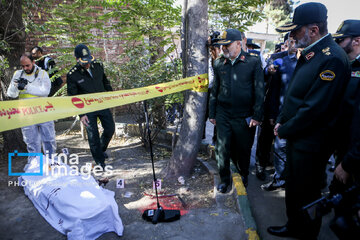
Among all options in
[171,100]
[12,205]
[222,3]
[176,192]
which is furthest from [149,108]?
[12,205]

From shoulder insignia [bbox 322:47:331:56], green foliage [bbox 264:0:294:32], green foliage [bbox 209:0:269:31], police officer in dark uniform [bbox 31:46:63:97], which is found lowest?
police officer in dark uniform [bbox 31:46:63:97]

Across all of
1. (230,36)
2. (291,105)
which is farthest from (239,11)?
(291,105)

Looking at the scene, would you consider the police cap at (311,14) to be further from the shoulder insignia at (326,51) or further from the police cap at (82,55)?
the police cap at (82,55)

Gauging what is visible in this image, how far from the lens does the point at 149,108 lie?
5312 millimetres

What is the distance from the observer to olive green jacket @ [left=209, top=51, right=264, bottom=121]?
10.6 feet

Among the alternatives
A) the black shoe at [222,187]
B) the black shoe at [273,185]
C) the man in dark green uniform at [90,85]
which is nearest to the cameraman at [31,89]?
the man in dark green uniform at [90,85]

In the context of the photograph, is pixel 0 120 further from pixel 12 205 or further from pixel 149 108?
pixel 149 108

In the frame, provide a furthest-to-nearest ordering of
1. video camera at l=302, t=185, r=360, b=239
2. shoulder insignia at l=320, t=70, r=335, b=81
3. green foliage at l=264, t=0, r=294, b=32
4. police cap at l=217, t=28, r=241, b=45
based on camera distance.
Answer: green foliage at l=264, t=0, r=294, b=32 < police cap at l=217, t=28, r=241, b=45 < shoulder insignia at l=320, t=70, r=335, b=81 < video camera at l=302, t=185, r=360, b=239

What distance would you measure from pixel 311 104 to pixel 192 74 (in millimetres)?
2173

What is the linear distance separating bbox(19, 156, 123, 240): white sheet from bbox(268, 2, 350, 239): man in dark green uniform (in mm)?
2035

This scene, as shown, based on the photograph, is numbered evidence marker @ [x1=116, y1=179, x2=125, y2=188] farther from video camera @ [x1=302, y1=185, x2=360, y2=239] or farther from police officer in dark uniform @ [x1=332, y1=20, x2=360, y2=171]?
police officer in dark uniform @ [x1=332, y1=20, x2=360, y2=171]

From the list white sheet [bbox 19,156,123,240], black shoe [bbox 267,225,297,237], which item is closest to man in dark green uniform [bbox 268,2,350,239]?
black shoe [bbox 267,225,297,237]

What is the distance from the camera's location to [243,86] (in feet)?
10.7

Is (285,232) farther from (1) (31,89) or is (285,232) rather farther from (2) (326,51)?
(1) (31,89)
